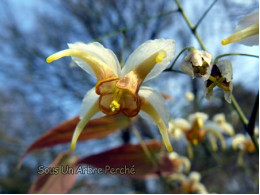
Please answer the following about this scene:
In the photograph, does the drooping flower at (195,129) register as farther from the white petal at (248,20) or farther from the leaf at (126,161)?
the white petal at (248,20)

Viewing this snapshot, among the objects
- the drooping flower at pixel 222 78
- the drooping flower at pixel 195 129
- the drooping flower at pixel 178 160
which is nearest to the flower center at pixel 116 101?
the drooping flower at pixel 222 78

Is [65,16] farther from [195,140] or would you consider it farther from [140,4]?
[195,140]

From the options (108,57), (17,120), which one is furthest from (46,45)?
(108,57)

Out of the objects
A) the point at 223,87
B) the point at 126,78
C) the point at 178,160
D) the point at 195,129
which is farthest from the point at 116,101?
the point at 178,160

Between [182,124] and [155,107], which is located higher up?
[182,124]

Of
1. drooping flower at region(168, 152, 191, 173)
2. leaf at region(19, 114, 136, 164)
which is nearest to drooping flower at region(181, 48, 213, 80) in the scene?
leaf at region(19, 114, 136, 164)

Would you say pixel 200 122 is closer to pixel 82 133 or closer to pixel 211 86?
pixel 82 133

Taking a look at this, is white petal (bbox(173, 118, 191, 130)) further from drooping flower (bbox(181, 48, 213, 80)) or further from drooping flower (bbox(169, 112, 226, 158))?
drooping flower (bbox(181, 48, 213, 80))
